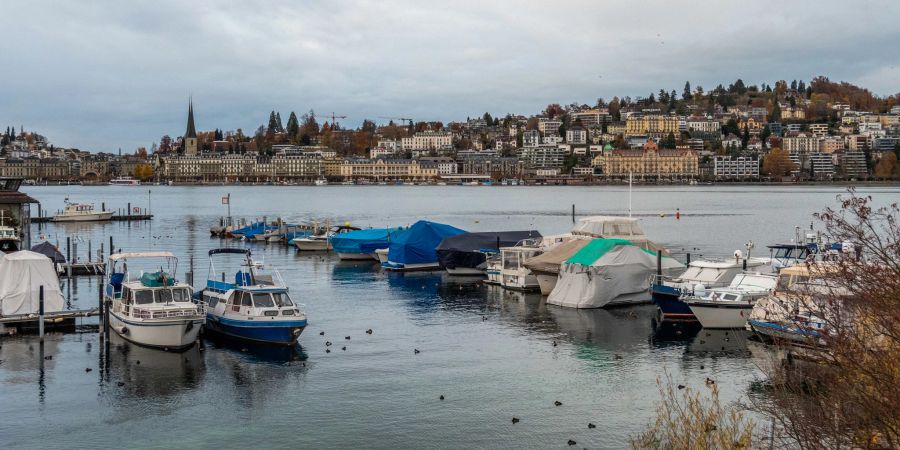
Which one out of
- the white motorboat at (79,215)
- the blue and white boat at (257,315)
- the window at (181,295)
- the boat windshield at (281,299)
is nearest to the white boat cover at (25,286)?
the window at (181,295)

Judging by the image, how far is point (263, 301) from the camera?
23078 mm

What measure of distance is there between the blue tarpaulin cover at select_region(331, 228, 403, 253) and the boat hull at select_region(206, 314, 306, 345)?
20594 millimetres

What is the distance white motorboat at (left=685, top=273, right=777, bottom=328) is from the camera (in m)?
24.9

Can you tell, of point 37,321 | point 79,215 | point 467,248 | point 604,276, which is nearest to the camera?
point 37,321

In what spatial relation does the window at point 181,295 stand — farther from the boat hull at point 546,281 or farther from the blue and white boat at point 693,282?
the boat hull at point 546,281

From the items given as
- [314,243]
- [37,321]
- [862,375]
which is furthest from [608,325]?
[314,243]

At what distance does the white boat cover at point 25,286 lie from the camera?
24730 millimetres

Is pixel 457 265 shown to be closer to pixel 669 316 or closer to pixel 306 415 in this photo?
pixel 669 316

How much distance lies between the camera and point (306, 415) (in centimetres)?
1748

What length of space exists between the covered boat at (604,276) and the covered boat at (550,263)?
2.81 ft

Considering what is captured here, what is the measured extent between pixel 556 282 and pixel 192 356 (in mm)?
13343

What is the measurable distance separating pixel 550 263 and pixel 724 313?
7536 mm

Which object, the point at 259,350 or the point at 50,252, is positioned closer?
the point at 259,350

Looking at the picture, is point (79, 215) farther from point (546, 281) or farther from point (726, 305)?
point (726, 305)
